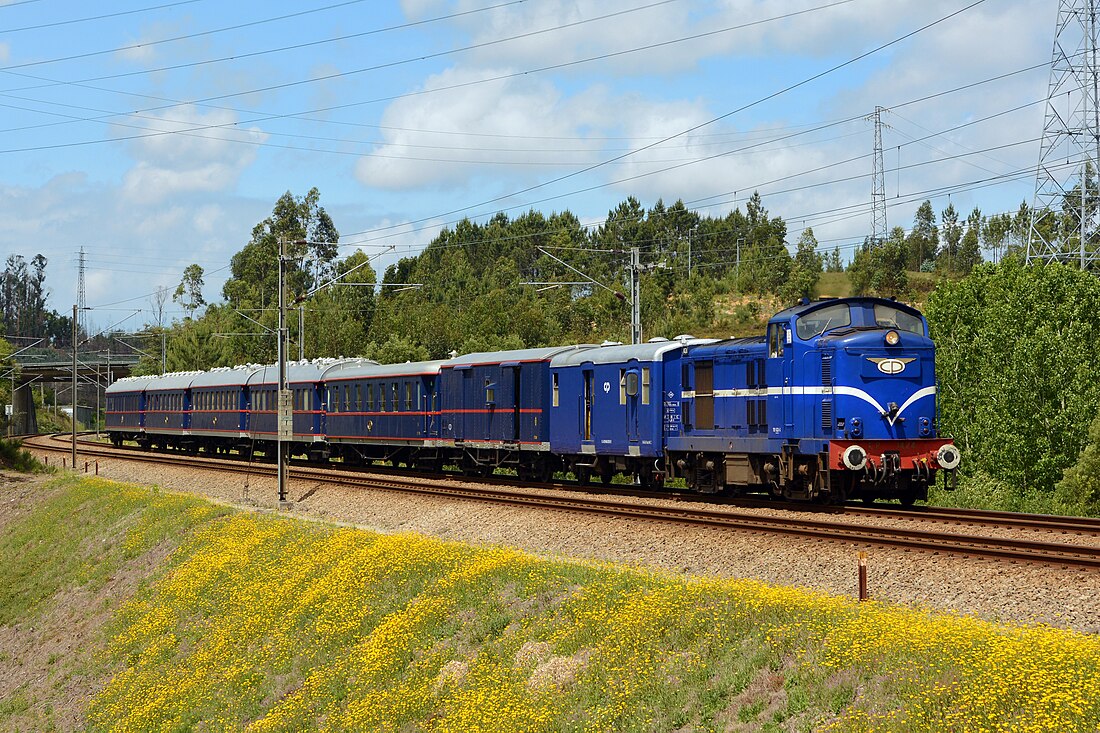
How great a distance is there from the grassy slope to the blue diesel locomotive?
774 centimetres

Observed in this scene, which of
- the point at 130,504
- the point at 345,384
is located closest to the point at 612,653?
the point at 130,504

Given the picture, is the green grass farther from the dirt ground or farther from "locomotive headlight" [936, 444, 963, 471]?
"locomotive headlight" [936, 444, 963, 471]

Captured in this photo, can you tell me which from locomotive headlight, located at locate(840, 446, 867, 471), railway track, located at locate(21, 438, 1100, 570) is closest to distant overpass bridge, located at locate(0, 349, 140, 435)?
railway track, located at locate(21, 438, 1100, 570)

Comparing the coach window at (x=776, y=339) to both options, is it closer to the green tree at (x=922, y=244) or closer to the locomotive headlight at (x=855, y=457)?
the locomotive headlight at (x=855, y=457)

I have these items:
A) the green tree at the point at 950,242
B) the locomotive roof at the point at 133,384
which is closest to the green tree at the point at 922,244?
the green tree at the point at 950,242

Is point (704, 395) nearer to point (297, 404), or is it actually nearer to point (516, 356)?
point (516, 356)

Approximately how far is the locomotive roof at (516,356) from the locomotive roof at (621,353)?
48 cm

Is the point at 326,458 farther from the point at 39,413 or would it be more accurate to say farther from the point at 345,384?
the point at 39,413

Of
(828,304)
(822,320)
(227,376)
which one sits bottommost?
(227,376)

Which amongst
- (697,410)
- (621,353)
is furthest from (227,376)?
(697,410)

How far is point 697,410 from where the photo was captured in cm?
2642

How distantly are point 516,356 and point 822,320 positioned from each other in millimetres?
13721

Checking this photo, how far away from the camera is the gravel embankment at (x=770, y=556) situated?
13.2m

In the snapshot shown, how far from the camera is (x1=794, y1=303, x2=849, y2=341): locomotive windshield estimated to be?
23000 mm
